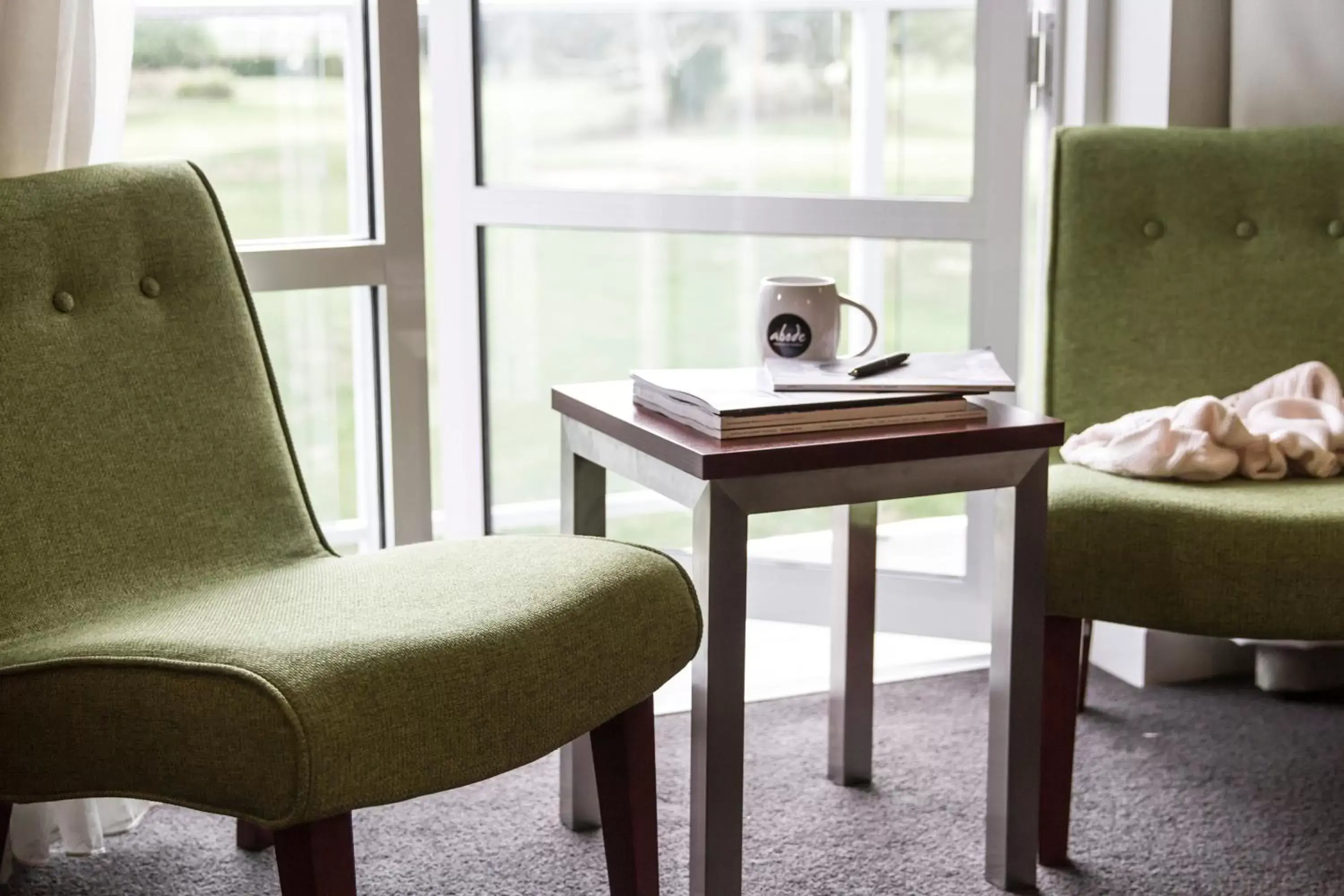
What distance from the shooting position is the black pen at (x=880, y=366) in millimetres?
1625

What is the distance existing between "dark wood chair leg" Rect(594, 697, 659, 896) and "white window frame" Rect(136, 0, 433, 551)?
67 centimetres

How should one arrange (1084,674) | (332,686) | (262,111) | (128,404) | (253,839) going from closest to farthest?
(332,686) → (128,404) → (253,839) → (262,111) → (1084,674)

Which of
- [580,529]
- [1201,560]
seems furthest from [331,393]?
[1201,560]

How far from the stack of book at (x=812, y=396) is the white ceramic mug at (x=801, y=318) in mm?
29

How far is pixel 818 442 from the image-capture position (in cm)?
150

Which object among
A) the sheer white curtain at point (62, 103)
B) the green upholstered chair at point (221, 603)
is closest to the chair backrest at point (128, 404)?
the green upholstered chair at point (221, 603)

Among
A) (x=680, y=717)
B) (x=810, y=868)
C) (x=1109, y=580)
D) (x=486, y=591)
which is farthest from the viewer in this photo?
(x=680, y=717)

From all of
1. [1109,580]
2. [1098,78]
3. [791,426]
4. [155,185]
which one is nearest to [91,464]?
[155,185]

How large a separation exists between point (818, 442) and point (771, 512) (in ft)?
0.27

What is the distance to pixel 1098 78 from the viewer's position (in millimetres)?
2352

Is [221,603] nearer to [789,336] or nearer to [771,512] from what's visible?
[771,512]

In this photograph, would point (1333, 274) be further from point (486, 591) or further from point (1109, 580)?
point (486, 591)

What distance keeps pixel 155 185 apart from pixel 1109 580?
1.13m

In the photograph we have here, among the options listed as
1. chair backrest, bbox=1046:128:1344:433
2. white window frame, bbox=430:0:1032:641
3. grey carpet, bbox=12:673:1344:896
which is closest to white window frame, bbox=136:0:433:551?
white window frame, bbox=430:0:1032:641
